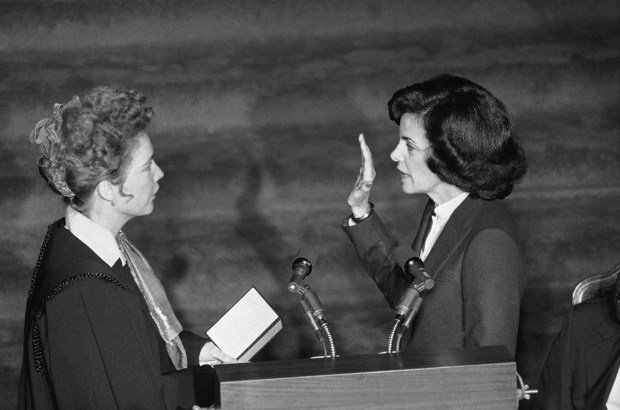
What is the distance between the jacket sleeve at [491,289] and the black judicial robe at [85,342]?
745 mm

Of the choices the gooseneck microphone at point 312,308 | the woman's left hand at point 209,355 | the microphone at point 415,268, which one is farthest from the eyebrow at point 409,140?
the woman's left hand at point 209,355

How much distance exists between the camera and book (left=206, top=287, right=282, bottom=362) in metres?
2.64

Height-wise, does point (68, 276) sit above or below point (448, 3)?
below

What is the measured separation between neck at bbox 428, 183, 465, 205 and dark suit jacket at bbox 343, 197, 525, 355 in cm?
5

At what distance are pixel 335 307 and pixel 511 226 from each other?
6.00 feet

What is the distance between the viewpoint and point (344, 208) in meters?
4.43

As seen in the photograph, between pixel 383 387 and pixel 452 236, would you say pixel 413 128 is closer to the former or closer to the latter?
pixel 452 236

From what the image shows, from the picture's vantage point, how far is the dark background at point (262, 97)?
440 centimetres

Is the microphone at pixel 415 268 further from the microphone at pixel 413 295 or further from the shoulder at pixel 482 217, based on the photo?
the shoulder at pixel 482 217

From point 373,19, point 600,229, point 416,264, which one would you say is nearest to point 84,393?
point 416,264

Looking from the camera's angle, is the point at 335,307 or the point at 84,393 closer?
the point at 84,393

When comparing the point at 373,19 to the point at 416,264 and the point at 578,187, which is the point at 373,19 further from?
the point at 416,264

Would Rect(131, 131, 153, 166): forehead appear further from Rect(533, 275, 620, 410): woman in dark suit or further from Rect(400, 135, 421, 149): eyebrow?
Rect(533, 275, 620, 410): woman in dark suit

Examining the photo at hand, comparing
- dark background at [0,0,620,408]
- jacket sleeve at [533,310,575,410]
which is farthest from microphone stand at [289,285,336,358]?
dark background at [0,0,620,408]
